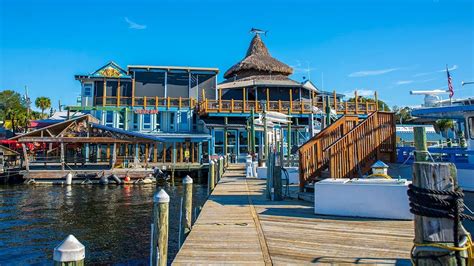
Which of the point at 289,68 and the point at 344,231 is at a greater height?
the point at 289,68

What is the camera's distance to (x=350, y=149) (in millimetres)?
8555

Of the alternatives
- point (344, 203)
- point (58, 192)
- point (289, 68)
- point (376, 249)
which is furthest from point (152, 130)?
point (376, 249)

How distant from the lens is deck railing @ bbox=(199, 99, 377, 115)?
30.3 metres

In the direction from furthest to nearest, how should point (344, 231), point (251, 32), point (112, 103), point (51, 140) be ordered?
point (251, 32)
point (112, 103)
point (51, 140)
point (344, 231)

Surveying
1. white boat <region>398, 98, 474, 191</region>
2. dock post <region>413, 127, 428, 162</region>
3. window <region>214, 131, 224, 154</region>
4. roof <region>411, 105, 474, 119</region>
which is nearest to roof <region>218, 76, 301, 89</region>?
window <region>214, 131, 224, 154</region>

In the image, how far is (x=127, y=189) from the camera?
2173 centimetres

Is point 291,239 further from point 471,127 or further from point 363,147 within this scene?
point 471,127

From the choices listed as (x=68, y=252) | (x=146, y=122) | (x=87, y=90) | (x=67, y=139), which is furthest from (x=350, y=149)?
(x=87, y=90)

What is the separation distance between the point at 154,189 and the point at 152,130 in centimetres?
1199

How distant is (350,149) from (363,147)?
1.64ft

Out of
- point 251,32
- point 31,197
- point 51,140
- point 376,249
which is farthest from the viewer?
point 251,32

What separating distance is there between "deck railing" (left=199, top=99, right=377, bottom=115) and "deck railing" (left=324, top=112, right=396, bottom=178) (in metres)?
20.8

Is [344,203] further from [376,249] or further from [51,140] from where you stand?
[51,140]

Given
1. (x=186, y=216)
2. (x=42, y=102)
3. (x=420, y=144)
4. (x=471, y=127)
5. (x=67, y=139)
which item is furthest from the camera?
(x=42, y=102)
